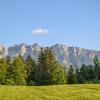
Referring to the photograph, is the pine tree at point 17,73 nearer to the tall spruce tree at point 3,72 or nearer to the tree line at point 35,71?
the tree line at point 35,71

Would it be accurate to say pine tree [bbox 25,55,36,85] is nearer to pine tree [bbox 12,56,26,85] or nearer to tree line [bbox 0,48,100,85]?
tree line [bbox 0,48,100,85]

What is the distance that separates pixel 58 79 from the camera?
119750 millimetres

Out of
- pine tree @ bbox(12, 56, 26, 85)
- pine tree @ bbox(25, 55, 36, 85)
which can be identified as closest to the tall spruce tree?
pine tree @ bbox(12, 56, 26, 85)

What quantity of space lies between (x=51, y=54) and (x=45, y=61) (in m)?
4.54

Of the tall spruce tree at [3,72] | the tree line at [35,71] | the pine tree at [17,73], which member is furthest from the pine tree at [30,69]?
the tall spruce tree at [3,72]

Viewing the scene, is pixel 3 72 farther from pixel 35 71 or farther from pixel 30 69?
pixel 35 71

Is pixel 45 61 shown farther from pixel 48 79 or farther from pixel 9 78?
pixel 9 78

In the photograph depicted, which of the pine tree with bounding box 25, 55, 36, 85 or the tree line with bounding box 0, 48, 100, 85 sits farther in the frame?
the pine tree with bounding box 25, 55, 36, 85

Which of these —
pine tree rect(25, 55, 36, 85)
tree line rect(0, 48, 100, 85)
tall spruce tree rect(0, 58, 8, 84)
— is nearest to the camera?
tall spruce tree rect(0, 58, 8, 84)

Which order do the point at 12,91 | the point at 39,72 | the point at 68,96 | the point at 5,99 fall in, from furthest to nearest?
the point at 39,72 < the point at 12,91 < the point at 68,96 < the point at 5,99

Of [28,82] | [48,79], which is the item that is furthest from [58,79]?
[28,82]

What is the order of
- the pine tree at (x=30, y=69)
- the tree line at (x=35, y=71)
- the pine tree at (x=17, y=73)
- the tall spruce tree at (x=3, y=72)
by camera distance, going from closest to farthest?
the tall spruce tree at (x=3, y=72) < the pine tree at (x=17, y=73) < the tree line at (x=35, y=71) < the pine tree at (x=30, y=69)

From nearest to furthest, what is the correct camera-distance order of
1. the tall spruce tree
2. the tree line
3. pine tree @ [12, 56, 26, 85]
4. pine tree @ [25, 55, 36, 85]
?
the tall spruce tree < pine tree @ [12, 56, 26, 85] < the tree line < pine tree @ [25, 55, 36, 85]

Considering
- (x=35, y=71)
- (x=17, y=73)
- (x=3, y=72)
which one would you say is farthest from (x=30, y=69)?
(x=3, y=72)
